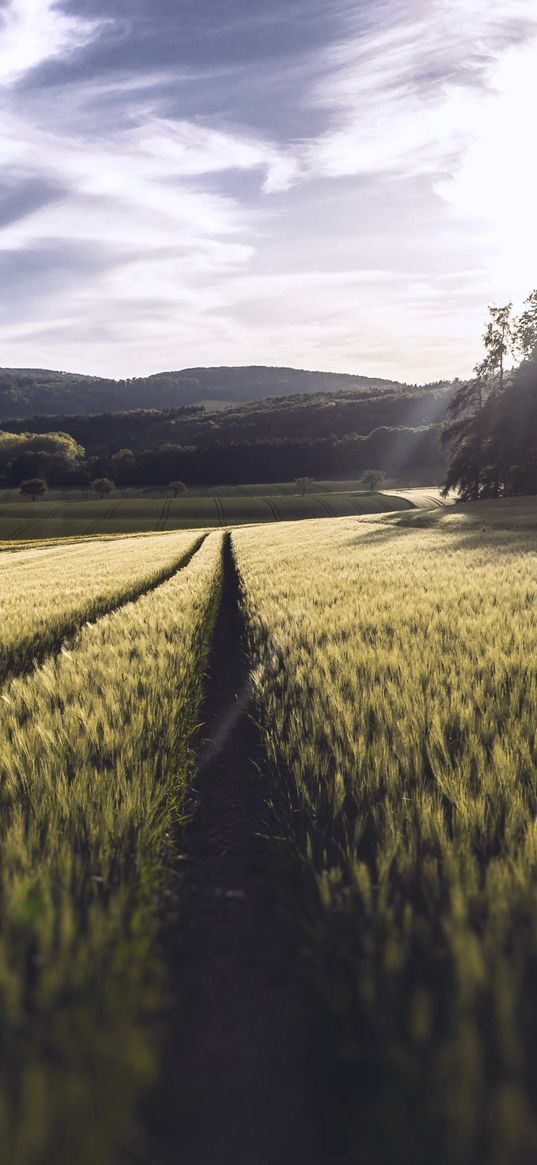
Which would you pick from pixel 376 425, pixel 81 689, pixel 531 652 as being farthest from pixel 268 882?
pixel 376 425

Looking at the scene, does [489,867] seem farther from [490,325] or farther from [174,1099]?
[490,325]

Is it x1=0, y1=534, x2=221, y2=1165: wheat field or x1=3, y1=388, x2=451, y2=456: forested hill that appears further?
x1=3, y1=388, x2=451, y2=456: forested hill

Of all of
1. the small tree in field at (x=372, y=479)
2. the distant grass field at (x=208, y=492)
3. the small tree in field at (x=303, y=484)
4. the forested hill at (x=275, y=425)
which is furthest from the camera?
the forested hill at (x=275, y=425)

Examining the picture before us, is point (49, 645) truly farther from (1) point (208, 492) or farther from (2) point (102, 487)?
(1) point (208, 492)

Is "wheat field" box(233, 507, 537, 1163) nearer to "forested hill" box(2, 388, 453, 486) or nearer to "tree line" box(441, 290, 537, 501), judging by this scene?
"tree line" box(441, 290, 537, 501)

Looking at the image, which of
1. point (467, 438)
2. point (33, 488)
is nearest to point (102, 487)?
point (33, 488)

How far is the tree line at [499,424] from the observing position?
132 ft

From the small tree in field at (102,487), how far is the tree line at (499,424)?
229 feet

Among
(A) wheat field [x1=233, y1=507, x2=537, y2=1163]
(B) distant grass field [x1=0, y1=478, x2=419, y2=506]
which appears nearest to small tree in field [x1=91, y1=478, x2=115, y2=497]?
(B) distant grass field [x1=0, y1=478, x2=419, y2=506]

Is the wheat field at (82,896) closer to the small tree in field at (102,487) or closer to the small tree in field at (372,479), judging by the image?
the small tree in field at (372,479)

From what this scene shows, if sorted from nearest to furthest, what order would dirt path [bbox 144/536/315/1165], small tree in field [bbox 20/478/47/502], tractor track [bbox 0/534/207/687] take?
dirt path [bbox 144/536/315/1165]
tractor track [bbox 0/534/207/687]
small tree in field [bbox 20/478/47/502]

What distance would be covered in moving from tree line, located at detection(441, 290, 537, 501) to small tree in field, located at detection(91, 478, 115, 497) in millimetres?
69739

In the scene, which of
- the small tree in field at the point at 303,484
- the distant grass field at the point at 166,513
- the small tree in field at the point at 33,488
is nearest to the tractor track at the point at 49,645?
the distant grass field at the point at 166,513

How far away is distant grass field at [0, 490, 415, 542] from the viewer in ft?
221
